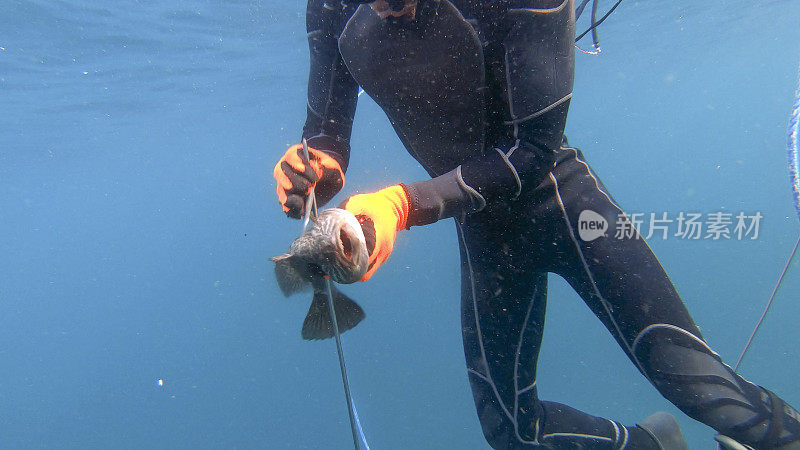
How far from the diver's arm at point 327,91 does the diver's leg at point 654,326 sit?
125 centimetres

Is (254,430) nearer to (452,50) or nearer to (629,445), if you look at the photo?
(629,445)

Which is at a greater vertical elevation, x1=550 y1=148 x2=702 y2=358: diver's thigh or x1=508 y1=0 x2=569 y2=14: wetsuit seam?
x1=508 y1=0 x2=569 y2=14: wetsuit seam

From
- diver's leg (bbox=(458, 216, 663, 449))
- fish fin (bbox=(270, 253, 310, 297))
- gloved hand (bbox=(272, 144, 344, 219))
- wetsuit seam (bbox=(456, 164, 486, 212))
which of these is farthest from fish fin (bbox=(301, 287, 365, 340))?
diver's leg (bbox=(458, 216, 663, 449))

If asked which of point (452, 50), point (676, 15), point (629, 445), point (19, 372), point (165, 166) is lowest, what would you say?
point (19, 372)

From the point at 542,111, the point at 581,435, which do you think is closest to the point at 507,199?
the point at 542,111

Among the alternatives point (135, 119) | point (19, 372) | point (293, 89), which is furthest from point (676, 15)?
point (19, 372)

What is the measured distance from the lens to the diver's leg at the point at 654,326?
2.21 meters

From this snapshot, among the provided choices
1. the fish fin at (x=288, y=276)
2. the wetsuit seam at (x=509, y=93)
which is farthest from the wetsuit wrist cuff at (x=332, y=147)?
the fish fin at (x=288, y=276)

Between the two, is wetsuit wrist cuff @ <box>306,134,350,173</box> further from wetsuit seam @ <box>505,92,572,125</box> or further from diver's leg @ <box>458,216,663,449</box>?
wetsuit seam @ <box>505,92,572,125</box>

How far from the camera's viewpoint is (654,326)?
7.62ft

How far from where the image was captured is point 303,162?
2.11 m

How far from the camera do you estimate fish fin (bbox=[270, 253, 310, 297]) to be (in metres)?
1.45

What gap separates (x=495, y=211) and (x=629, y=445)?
69.1 inches

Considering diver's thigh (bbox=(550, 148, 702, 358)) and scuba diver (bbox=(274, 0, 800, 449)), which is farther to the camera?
diver's thigh (bbox=(550, 148, 702, 358))
